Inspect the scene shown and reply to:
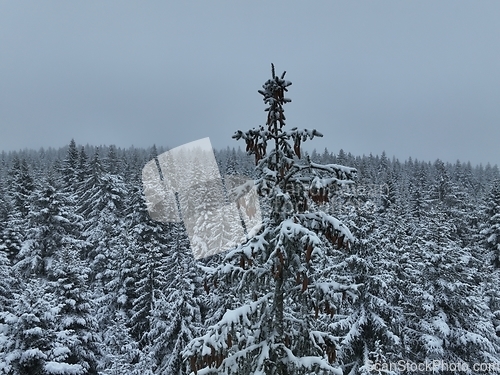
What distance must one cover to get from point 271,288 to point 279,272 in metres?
2.75

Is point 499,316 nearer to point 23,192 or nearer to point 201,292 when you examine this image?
point 201,292

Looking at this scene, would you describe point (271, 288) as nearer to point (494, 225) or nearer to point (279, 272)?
point (279, 272)

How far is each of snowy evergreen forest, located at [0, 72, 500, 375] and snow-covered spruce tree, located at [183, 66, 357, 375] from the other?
29 millimetres

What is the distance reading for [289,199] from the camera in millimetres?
6484

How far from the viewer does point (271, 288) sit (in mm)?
8805

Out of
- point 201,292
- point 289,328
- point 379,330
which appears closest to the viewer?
point 289,328

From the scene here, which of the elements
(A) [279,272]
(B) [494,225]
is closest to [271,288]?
(A) [279,272]

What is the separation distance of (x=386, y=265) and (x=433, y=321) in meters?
5.45

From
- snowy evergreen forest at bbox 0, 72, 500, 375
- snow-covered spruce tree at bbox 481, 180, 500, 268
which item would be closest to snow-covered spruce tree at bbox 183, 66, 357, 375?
snowy evergreen forest at bbox 0, 72, 500, 375

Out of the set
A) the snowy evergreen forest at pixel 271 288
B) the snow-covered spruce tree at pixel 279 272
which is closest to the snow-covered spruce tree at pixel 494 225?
the snowy evergreen forest at pixel 271 288

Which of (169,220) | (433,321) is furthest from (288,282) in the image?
(169,220)

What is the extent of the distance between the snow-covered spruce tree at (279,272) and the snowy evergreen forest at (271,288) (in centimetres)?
3

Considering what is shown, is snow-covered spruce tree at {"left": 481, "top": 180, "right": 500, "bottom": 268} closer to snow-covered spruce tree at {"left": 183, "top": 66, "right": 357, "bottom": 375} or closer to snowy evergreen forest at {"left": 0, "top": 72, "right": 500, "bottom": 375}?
snowy evergreen forest at {"left": 0, "top": 72, "right": 500, "bottom": 375}

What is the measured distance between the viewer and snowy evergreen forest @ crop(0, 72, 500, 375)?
259 inches
